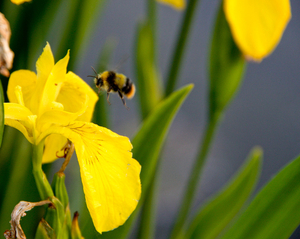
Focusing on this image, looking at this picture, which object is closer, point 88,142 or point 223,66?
point 88,142

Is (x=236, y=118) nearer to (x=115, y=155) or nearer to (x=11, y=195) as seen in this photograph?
(x=11, y=195)

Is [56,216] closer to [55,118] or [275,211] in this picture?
[55,118]

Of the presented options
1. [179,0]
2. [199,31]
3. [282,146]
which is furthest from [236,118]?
[179,0]

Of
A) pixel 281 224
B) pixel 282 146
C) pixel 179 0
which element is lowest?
pixel 282 146

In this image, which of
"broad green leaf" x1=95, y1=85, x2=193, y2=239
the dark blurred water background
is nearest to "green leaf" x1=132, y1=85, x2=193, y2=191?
"broad green leaf" x1=95, y1=85, x2=193, y2=239

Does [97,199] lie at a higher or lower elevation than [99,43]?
higher

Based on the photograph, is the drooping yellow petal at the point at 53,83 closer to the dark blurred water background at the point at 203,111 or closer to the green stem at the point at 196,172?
the green stem at the point at 196,172

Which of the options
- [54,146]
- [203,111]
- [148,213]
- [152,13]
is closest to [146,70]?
[152,13]
